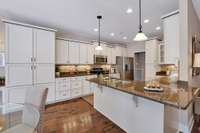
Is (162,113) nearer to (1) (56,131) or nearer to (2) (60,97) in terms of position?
(1) (56,131)

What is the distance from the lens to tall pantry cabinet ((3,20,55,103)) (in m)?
3.34

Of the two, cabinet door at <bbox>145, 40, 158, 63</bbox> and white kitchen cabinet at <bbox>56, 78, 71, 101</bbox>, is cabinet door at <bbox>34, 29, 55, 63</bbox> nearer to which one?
white kitchen cabinet at <bbox>56, 78, 71, 101</bbox>

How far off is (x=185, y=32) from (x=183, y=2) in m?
0.63

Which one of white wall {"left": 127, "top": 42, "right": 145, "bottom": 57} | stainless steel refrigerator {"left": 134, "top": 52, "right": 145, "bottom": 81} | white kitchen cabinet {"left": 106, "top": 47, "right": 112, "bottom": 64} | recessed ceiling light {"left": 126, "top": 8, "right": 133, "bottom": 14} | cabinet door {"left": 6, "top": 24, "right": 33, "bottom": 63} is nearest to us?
recessed ceiling light {"left": 126, "top": 8, "right": 133, "bottom": 14}

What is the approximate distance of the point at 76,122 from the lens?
2.91m

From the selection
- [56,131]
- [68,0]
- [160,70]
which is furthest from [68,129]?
[160,70]

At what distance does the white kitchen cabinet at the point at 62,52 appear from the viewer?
15.4ft

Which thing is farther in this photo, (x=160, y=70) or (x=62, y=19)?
(x=160, y=70)

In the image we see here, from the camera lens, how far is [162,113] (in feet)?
5.74

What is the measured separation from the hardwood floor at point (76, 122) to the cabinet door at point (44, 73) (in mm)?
953

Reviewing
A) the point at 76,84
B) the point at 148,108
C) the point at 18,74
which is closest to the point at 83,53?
the point at 76,84

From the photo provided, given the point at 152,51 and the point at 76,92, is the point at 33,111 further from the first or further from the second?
the point at 152,51

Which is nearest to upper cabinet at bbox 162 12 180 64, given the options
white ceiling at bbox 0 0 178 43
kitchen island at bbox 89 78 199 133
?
white ceiling at bbox 0 0 178 43

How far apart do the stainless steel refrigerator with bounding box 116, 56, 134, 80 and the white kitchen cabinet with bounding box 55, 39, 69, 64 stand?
3.33 meters
